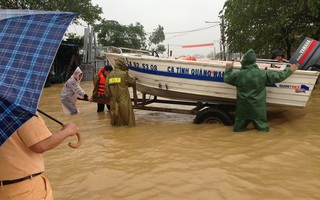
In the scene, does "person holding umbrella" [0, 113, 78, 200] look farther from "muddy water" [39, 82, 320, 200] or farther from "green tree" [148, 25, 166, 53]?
"green tree" [148, 25, 166, 53]

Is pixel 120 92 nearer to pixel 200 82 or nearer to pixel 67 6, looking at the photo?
pixel 200 82

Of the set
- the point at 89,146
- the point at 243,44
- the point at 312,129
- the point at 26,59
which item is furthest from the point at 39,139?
the point at 243,44

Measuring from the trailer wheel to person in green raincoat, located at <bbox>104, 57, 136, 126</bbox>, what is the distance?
1575 mm

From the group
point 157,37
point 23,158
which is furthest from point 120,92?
point 157,37

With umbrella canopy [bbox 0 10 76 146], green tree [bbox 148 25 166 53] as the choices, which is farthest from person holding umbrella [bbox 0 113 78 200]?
green tree [bbox 148 25 166 53]

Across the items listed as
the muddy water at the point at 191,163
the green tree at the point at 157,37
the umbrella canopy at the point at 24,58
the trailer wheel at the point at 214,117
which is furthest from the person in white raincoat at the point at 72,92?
the green tree at the point at 157,37

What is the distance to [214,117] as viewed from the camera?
6.10 m

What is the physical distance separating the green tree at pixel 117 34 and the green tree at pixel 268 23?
112ft

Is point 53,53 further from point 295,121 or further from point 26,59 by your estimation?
point 295,121

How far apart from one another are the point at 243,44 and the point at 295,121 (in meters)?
9.40

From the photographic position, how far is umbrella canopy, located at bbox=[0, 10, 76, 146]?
1486 millimetres

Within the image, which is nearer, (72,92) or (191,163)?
(191,163)

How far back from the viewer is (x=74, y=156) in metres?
4.75

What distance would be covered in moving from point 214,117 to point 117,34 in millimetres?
42943
